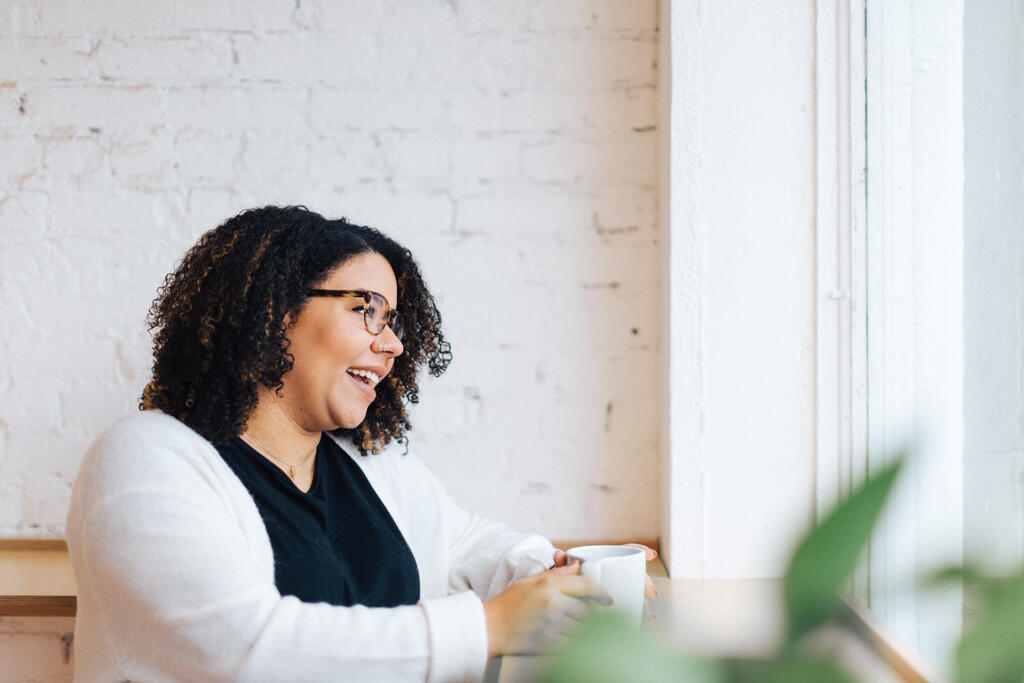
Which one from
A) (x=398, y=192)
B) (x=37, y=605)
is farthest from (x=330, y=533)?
(x=398, y=192)

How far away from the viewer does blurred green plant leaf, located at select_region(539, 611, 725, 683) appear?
217 mm

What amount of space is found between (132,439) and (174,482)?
0.09 metres

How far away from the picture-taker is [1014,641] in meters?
0.23

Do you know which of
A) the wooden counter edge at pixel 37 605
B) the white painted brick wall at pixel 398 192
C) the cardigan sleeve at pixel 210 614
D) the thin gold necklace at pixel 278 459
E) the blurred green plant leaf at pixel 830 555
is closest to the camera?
the blurred green plant leaf at pixel 830 555

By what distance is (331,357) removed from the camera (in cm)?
111

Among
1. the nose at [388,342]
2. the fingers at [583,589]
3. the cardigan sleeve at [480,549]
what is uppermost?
the nose at [388,342]

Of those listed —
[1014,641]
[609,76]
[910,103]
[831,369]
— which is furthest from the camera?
[609,76]

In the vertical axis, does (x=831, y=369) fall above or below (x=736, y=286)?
below

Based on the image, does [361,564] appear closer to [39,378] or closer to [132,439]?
[132,439]

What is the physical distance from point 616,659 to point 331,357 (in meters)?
0.93

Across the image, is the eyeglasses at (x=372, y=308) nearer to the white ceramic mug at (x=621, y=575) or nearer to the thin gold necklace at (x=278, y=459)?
the thin gold necklace at (x=278, y=459)

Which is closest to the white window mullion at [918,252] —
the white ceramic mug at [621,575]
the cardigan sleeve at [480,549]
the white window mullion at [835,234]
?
the white window mullion at [835,234]

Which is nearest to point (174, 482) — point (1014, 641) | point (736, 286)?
point (1014, 641)

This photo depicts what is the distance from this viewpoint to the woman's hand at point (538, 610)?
2.63 feet
